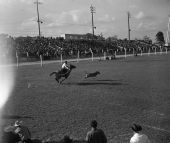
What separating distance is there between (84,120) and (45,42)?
5984 centimetres

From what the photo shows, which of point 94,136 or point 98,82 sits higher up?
point 94,136

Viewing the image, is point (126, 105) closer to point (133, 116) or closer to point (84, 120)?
point (133, 116)

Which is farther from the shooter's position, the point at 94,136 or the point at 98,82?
the point at 98,82

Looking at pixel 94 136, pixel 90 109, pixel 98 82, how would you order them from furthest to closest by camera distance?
pixel 98 82, pixel 90 109, pixel 94 136

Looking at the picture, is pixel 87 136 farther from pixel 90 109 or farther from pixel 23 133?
pixel 90 109

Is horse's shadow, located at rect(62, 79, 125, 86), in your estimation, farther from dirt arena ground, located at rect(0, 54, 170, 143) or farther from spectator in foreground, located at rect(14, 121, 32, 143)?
spectator in foreground, located at rect(14, 121, 32, 143)

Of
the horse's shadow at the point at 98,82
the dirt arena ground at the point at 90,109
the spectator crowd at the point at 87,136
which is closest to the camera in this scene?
the spectator crowd at the point at 87,136

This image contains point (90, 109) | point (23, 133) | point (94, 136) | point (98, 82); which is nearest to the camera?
point (94, 136)

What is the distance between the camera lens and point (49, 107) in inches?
653

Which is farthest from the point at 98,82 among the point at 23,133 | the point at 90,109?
the point at 23,133

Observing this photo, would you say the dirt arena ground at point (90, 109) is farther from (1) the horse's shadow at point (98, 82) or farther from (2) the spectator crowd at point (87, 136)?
(2) the spectator crowd at point (87, 136)

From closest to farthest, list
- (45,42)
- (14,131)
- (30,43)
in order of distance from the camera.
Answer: (14,131), (30,43), (45,42)

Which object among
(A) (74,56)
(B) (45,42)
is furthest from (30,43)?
(A) (74,56)

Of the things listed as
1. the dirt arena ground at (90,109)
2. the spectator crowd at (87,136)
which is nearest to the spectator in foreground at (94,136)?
the spectator crowd at (87,136)
